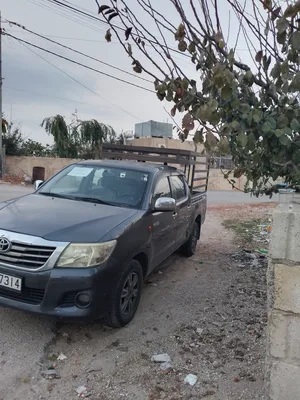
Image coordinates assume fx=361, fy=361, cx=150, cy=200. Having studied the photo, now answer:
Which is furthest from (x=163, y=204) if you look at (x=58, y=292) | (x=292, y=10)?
(x=292, y=10)

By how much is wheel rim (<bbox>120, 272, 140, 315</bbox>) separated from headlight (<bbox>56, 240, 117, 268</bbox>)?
1.81ft

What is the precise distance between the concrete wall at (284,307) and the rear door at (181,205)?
3.12 meters

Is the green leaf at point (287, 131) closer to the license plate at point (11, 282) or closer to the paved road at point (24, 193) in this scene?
the license plate at point (11, 282)

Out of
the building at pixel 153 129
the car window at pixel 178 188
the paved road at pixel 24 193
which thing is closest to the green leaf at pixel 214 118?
the car window at pixel 178 188

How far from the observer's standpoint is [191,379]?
112 inches

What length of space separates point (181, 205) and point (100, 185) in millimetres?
1504

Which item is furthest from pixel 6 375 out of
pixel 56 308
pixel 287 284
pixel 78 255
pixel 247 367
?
pixel 287 284

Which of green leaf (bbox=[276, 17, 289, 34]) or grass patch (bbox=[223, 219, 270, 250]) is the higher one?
green leaf (bbox=[276, 17, 289, 34])

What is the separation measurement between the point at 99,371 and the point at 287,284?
1.77m

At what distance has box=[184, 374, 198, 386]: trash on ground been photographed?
110 inches

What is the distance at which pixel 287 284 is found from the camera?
1.96 metres

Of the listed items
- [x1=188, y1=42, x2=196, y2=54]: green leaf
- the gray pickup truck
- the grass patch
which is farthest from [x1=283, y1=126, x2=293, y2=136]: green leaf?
the grass patch

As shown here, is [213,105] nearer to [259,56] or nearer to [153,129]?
[259,56]

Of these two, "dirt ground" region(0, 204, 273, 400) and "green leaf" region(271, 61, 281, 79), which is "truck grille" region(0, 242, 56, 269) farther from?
"green leaf" region(271, 61, 281, 79)
